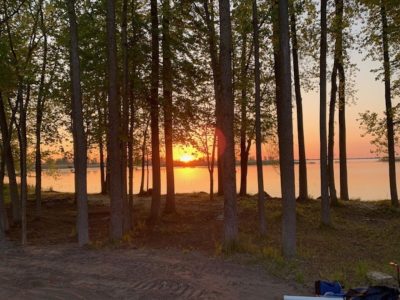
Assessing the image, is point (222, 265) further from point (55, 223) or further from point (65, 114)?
point (65, 114)

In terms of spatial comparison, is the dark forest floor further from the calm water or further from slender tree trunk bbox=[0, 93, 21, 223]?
the calm water

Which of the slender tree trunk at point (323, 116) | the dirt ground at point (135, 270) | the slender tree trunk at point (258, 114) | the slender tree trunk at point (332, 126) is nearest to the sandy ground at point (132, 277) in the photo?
the dirt ground at point (135, 270)

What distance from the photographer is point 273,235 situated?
15656mm

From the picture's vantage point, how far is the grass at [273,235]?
10477 millimetres

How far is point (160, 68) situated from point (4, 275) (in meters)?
9.45

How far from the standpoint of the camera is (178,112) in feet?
61.0

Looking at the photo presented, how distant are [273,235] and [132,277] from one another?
25.5ft

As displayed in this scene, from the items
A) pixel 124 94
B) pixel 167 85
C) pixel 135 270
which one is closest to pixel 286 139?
pixel 135 270

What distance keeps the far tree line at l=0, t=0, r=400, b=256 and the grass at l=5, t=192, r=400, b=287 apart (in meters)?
0.64

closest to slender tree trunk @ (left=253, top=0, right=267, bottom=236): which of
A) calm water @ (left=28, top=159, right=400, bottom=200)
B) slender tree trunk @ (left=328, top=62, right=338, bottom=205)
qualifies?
slender tree trunk @ (left=328, top=62, right=338, bottom=205)

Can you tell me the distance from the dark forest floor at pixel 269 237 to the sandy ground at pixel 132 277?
0.46m

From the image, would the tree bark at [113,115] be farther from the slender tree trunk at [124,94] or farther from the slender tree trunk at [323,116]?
the slender tree trunk at [323,116]

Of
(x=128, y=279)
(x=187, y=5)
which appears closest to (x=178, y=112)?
(x=187, y=5)

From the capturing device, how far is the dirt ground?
7.93 metres
